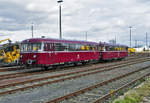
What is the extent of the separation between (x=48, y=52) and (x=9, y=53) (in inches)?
371

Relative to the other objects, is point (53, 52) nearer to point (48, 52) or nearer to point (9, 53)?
point (48, 52)

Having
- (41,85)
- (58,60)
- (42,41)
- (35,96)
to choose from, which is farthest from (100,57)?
(35,96)

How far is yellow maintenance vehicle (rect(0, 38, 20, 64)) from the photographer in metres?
24.8

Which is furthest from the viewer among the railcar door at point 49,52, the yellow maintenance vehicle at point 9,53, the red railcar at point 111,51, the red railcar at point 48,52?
the red railcar at point 111,51

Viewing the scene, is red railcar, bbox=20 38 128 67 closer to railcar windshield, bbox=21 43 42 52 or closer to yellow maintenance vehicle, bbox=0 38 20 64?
railcar windshield, bbox=21 43 42 52

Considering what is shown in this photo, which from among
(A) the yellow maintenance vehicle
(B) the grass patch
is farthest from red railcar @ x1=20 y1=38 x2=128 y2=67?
(B) the grass patch

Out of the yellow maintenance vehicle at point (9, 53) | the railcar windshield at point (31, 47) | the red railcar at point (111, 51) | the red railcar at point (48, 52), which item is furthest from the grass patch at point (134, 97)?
the red railcar at point (111, 51)

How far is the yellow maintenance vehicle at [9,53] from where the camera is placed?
81.2 feet

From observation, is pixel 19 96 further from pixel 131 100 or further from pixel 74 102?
pixel 131 100

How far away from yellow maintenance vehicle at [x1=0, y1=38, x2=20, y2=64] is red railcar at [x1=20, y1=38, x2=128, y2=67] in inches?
274

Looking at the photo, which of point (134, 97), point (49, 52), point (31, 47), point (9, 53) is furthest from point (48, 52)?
point (134, 97)

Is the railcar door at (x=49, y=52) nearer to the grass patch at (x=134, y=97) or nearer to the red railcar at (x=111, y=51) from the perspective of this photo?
the grass patch at (x=134, y=97)

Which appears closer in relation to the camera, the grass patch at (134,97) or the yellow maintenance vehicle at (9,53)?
the grass patch at (134,97)

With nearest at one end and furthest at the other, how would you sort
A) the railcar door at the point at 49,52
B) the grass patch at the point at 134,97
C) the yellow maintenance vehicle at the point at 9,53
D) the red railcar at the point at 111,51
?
1. the grass patch at the point at 134,97
2. the railcar door at the point at 49,52
3. the yellow maintenance vehicle at the point at 9,53
4. the red railcar at the point at 111,51
